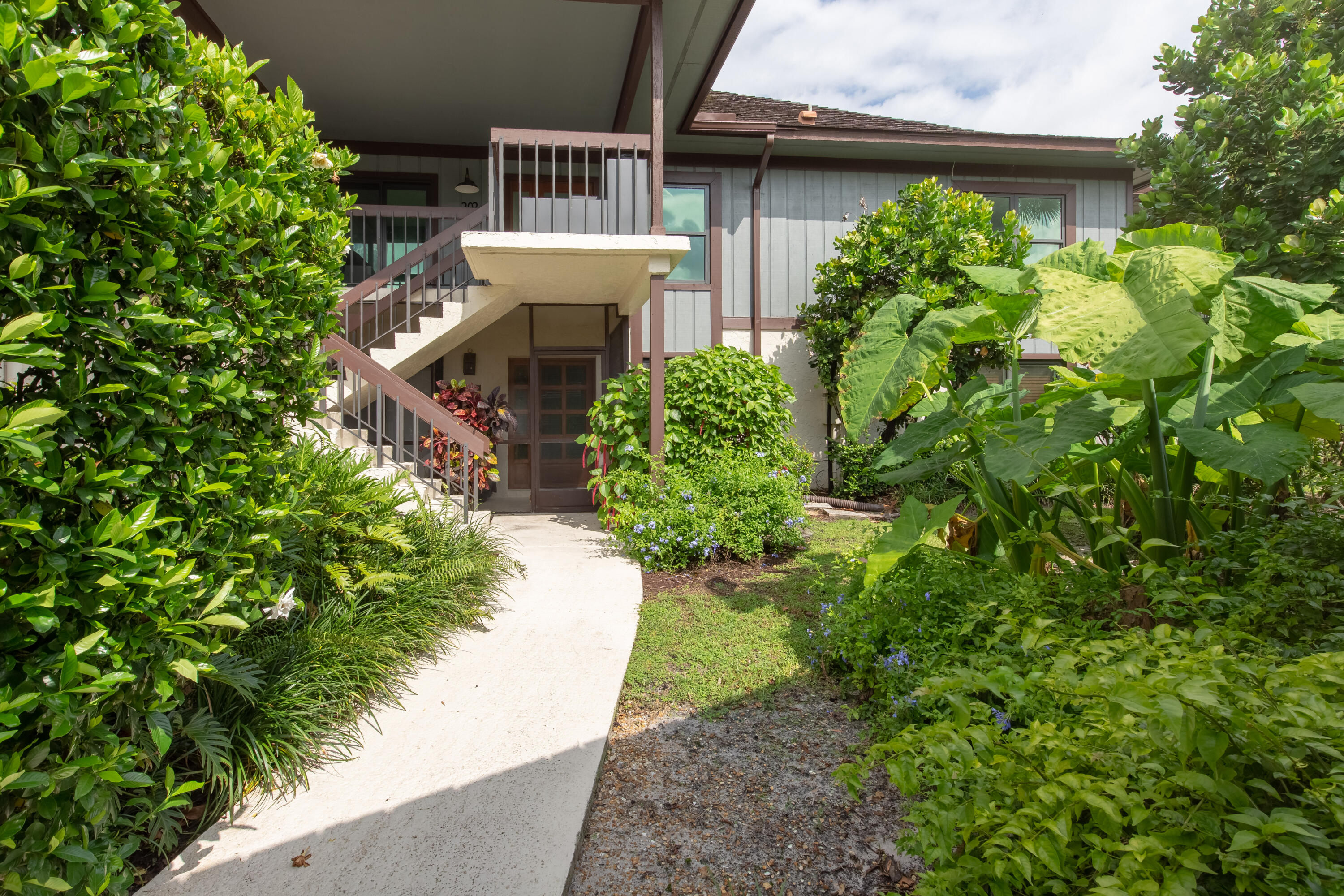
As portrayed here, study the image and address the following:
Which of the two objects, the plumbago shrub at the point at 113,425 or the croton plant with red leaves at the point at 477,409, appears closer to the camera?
the plumbago shrub at the point at 113,425

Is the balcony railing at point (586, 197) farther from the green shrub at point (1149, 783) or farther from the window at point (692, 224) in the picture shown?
the green shrub at point (1149, 783)

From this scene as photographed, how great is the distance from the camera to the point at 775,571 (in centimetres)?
545

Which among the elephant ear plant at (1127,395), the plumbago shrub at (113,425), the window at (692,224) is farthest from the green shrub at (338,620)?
the window at (692,224)

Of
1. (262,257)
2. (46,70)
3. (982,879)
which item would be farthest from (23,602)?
(982,879)

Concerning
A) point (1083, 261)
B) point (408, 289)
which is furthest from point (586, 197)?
point (1083, 261)

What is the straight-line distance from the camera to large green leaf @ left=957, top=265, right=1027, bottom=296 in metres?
2.91

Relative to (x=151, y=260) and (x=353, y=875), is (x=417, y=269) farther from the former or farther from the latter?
(x=353, y=875)

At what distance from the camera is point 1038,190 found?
9.95 meters

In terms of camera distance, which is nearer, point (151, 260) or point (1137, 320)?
point (151, 260)

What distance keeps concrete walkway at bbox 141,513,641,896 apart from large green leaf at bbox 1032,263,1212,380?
234 cm

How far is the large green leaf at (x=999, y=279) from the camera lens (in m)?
2.91

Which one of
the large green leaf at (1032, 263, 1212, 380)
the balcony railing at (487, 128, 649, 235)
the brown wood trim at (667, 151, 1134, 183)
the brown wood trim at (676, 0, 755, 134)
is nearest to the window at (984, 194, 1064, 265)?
the brown wood trim at (667, 151, 1134, 183)

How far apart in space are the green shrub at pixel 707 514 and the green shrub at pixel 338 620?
4.47ft

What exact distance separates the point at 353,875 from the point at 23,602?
1.20m
